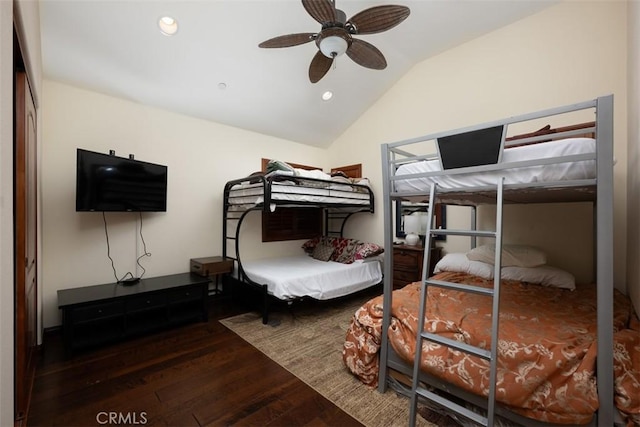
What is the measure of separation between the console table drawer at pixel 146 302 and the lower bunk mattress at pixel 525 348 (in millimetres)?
1894

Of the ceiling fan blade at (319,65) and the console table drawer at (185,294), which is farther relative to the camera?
the console table drawer at (185,294)

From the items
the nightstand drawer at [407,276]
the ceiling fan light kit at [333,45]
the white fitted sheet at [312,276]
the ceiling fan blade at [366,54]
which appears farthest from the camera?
the nightstand drawer at [407,276]

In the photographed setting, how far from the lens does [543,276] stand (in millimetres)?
2365

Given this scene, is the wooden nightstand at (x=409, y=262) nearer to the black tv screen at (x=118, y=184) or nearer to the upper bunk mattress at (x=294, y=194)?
the upper bunk mattress at (x=294, y=194)

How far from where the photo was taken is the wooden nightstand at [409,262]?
10.9ft

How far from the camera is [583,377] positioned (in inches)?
46.9

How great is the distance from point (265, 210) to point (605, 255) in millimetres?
2501

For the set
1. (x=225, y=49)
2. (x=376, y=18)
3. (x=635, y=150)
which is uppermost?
(x=225, y=49)

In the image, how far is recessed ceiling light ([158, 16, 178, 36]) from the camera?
93.1 inches

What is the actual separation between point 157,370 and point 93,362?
0.57 m

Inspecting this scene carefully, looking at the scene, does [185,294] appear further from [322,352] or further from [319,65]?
[319,65]

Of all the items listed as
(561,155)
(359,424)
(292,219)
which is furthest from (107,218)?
(561,155)

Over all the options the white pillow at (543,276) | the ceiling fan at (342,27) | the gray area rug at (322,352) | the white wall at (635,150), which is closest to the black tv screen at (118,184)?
the gray area rug at (322,352)

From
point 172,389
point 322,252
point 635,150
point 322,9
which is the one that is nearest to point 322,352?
point 172,389
